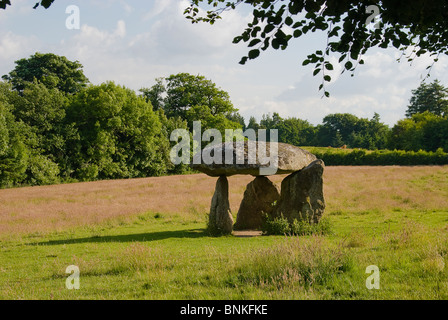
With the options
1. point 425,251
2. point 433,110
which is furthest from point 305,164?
point 433,110

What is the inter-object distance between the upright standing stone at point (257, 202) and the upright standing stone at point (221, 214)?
1825 millimetres

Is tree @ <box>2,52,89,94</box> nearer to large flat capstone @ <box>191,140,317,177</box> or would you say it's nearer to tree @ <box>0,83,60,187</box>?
tree @ <box>0,83,60,187</box>

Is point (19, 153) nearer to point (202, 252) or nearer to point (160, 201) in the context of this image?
point (160, 201)

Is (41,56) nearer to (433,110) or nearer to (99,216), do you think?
(99,216)

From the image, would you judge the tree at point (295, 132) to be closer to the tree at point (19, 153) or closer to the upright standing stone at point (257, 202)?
the tree at point (19, 153)

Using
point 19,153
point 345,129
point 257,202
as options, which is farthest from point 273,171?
point 345,129

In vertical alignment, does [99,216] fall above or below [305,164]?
below

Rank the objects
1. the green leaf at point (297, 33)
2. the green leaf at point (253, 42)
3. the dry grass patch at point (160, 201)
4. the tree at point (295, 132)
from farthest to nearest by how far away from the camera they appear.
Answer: the tree at point (295, 132)
the dry grass patch at point (160, 201)
the green leaf at point (297, 33)
the green leaf at point (253, 42)

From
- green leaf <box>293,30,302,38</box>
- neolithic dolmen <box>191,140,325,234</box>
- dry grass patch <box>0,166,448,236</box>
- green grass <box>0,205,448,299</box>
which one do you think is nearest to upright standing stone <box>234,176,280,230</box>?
neolithic dolmen <box>191,140,325,234</box>

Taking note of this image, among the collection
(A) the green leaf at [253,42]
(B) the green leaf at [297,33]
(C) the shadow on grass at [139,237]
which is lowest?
(C) the shadow on grass at [139,237]

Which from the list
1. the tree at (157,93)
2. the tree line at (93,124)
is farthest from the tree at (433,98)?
the tree at (157,93)

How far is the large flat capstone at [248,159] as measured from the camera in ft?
48.0

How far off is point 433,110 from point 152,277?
86.2 metres
